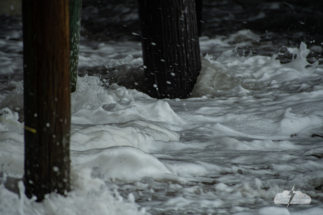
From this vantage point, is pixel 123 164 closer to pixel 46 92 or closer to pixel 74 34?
pixel 46 92

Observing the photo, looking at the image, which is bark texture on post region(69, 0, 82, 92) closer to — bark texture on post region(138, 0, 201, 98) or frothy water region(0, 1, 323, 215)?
frothy water region(0, 1, 323, 215)

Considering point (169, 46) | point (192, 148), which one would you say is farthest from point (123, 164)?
point (169, 46)

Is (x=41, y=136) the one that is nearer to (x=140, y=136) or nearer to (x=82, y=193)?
(x=82, y=193)

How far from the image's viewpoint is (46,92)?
1.07 m

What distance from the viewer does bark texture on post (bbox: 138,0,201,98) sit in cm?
357

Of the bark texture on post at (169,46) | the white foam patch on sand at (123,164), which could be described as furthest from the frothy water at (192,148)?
the bark texture on post at (169,46)

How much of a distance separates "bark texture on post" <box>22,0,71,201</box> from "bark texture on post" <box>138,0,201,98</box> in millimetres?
2570

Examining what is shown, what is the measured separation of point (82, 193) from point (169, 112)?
68.2 inches

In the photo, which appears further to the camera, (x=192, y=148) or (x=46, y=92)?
(x=192, y=148)

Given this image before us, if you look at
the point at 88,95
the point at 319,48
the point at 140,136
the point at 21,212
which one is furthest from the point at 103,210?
the point at 319,48

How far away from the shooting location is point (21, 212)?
1141mm

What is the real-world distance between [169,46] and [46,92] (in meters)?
2.68

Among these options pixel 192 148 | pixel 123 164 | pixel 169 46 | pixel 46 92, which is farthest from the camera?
pixel 169 46

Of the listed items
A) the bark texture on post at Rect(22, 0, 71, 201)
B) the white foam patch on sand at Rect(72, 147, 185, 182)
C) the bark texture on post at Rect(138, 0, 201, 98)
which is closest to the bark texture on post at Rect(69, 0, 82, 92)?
the bark texture on post at Rect(138, 0, 201, 98)
